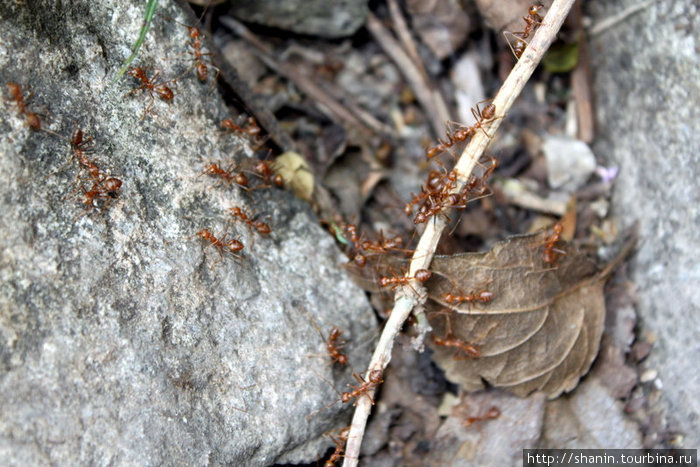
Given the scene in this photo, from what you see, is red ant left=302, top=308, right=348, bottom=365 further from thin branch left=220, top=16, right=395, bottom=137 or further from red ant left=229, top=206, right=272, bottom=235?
thin branch left=220, top=16, right=395, bottom=137

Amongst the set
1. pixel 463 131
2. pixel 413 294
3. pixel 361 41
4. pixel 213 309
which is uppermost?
pixel 361 41

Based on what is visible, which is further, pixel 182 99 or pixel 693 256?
pixel 693 256

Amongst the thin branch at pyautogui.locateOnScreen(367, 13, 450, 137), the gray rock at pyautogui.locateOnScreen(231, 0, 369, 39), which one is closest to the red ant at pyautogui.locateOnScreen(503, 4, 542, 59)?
the thin branch at pyautogui.locateOnScreen(367, 13, 450, 137)

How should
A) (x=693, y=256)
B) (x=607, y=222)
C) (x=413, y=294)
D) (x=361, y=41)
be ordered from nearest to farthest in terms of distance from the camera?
(x=413, y=294) → (x=693, y=256) → (x=607, y=222) → (x=361, y=41)

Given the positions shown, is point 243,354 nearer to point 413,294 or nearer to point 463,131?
point 413,294

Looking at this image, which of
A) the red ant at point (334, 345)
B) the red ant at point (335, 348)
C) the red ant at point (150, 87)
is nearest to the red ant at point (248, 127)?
the red ant at point (150, 87)

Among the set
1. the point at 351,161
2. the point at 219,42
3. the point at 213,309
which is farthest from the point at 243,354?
the point at 219,42

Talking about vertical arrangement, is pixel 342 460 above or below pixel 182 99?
below
